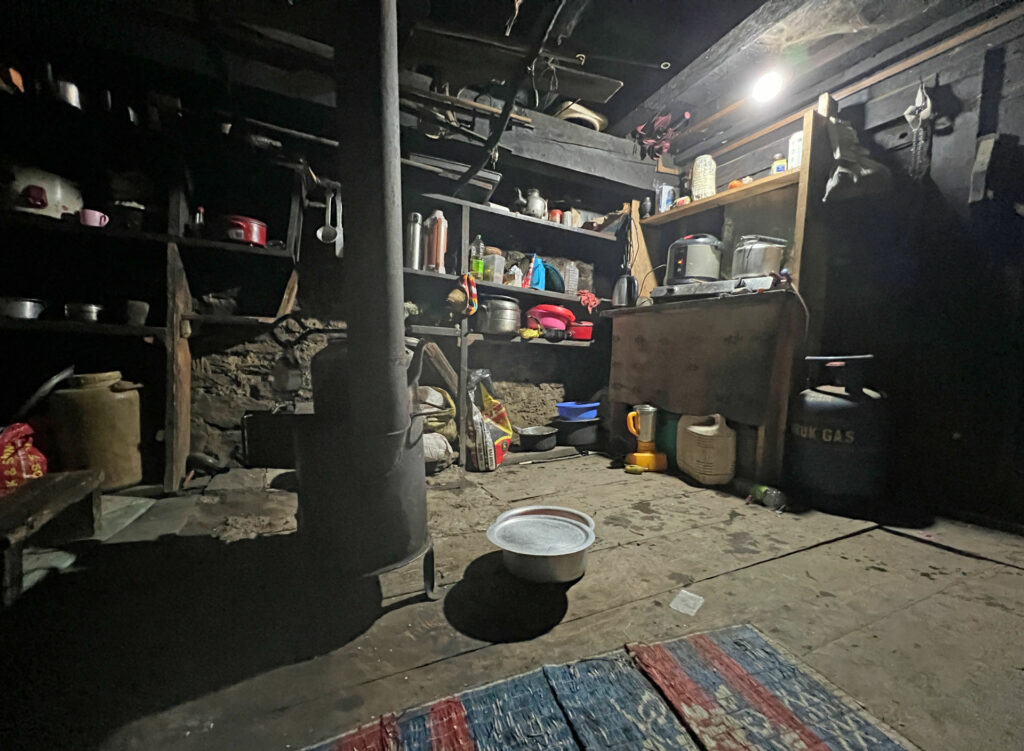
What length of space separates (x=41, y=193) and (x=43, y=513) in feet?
5.73

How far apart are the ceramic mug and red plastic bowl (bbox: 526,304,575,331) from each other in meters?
2.86

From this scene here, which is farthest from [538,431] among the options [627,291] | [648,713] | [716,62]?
[716,62]

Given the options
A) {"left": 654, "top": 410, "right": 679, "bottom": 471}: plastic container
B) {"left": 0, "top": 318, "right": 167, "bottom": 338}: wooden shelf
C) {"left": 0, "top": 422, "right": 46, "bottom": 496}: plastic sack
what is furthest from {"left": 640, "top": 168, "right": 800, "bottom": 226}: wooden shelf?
{"left": 0, "top": 422, "right": 46, "bottom": 496}: plastic sack

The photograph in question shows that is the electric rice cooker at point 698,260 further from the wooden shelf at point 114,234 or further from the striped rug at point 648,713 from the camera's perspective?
A: the wooden shelf at point 114,234

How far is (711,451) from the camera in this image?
261cm

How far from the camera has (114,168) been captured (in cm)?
224

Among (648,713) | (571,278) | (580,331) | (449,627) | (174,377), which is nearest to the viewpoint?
(648,713)

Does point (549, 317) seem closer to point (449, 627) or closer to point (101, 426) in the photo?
point (449, 627)

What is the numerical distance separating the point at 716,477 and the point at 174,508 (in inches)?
128

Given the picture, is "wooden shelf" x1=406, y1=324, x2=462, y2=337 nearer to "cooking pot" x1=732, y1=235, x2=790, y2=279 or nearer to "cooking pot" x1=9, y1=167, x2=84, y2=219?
"cooking pot" x1=9, y1=167, x2=84, y2=219

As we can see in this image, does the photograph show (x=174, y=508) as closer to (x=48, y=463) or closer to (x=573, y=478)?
(x=48, y=463)

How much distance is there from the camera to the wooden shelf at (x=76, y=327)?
195 centimetres

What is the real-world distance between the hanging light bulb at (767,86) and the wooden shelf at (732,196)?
2.74ft

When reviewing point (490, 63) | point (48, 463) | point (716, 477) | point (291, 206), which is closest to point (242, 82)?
point (291, 206)
